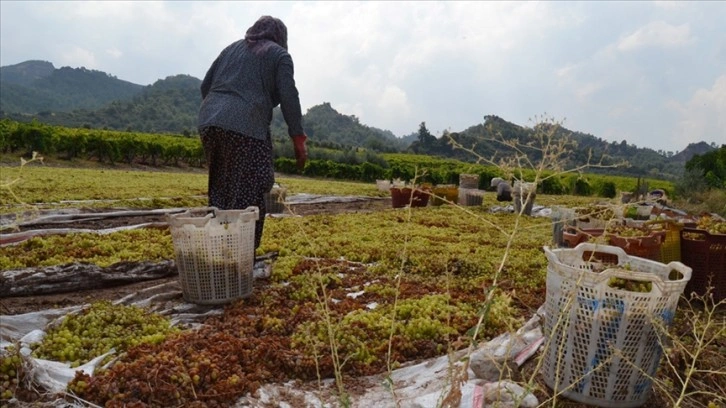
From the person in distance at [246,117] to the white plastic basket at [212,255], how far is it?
570mm

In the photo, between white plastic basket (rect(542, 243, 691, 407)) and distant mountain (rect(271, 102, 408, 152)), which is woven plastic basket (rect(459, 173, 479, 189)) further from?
distant mountain (rect(271, 102, 408, 152))

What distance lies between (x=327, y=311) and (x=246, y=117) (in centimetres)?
291

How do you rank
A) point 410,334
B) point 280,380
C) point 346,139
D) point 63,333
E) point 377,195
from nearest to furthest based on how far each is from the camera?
1. point 280,380
2. point 63,333
3. point 410,334
4. point 377,195
5. point 346,139

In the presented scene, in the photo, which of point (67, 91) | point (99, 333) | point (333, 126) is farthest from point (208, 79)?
point (67, 91)

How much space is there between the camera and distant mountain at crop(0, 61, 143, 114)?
9956cm

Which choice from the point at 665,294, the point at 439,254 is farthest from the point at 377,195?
the point at 665,294

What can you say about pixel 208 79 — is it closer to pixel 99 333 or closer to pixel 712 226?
pixel 99 333

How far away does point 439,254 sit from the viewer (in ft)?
18.6

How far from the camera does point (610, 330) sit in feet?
7.84

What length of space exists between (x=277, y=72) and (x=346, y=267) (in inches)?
76.1

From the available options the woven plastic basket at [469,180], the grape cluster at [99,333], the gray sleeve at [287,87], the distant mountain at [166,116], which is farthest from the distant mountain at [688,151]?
the grape cluster at [99,333]

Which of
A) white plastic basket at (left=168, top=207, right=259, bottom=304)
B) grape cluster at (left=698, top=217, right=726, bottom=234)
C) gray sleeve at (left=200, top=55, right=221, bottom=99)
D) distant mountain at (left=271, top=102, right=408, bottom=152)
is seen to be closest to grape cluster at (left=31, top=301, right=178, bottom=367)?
white plastic basket at (left=168, top=207, right=259, bottom=304)

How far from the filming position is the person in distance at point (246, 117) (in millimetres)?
4285

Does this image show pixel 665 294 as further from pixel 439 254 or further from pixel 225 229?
pixel 439 254
